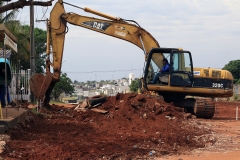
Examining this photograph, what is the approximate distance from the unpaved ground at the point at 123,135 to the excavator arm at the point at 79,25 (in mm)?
1482

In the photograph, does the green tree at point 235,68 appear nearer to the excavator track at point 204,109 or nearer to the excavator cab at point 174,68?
the excavator track at point 204,109

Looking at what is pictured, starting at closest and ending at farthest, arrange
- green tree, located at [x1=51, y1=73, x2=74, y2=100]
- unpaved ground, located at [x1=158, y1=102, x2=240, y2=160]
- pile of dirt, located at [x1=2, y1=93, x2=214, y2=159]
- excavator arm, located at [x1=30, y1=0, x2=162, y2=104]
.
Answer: pile of dirt, located at [x1=2, y1=93, x2=214, y2=159] → unpaved ground, located at [x1=158, y1=102, x2=240, y2=160] → excavator arm, located at [x1=30, y1=0, x2=162, y2=104] → green tree, located at [x1=51, y1=73, x2=74, y2=100]

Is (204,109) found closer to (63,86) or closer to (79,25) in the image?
(79,25)

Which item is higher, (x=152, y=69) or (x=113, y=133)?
(x=152, y=69)

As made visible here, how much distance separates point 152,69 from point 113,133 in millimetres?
7526

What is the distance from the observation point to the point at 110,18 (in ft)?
67.4

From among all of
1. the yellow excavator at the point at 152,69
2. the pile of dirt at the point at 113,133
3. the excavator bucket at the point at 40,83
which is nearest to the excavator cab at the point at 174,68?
the yellow excavator at the point at 152,69

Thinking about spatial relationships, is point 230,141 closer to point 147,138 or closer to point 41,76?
point 147,138

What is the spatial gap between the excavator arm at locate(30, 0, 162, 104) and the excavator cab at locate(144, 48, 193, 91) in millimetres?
1067

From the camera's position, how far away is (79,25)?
20594 millimetres

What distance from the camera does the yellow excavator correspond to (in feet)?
63.4

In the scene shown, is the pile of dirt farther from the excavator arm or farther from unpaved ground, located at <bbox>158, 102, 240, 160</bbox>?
the excavator arm

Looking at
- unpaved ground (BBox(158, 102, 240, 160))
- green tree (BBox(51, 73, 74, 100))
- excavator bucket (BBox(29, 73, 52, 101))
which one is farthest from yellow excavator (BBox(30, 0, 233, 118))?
green tree (BBox(51, 73, 74, 100))

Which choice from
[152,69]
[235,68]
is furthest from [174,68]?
[235,68]
